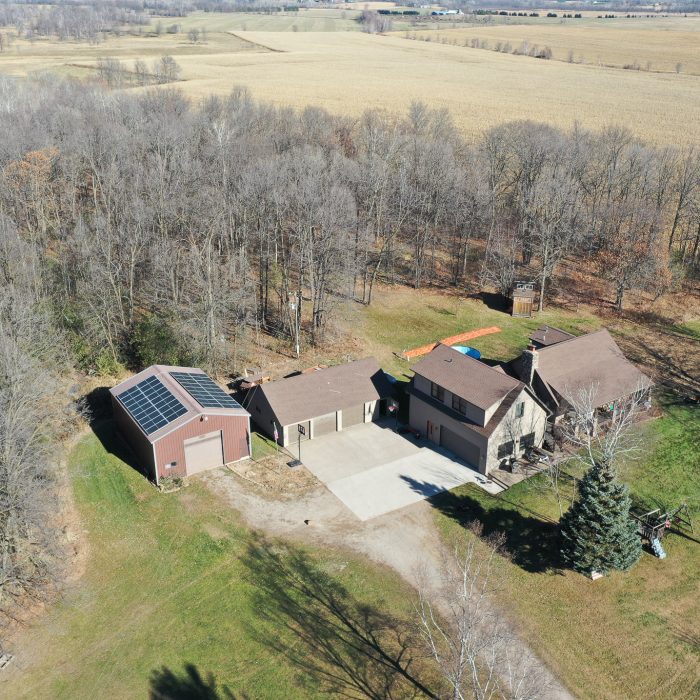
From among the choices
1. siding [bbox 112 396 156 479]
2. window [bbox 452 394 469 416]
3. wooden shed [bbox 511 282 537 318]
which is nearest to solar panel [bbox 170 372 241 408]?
siding [bbox 112 396 156 479]

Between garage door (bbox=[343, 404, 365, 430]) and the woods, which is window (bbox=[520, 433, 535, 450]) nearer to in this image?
garage door (bbox=[343, 404, 365, 430])

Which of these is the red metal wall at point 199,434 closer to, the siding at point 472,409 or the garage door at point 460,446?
the siding at point 472,409

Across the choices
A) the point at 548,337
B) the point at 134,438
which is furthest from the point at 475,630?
the point at 548,337

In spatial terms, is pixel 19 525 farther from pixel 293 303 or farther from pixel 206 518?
pixel 293 303

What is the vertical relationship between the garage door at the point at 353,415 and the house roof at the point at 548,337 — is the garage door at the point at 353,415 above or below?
below

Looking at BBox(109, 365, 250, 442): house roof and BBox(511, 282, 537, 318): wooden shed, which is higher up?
BBox(109, 365, 250, 442): house roof

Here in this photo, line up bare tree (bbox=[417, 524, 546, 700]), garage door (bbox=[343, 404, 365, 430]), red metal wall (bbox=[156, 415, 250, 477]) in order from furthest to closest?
garage door (bbox=[343, 404, 365, 430]) < red metal wall (bbox=[156, 415, 250, 477]) < bare tree (bbox=[417, 524, 546, 700])

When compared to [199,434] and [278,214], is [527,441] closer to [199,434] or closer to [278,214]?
[199,434]

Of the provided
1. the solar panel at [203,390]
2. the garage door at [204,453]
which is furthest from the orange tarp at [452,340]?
the garage door at [204,453]
